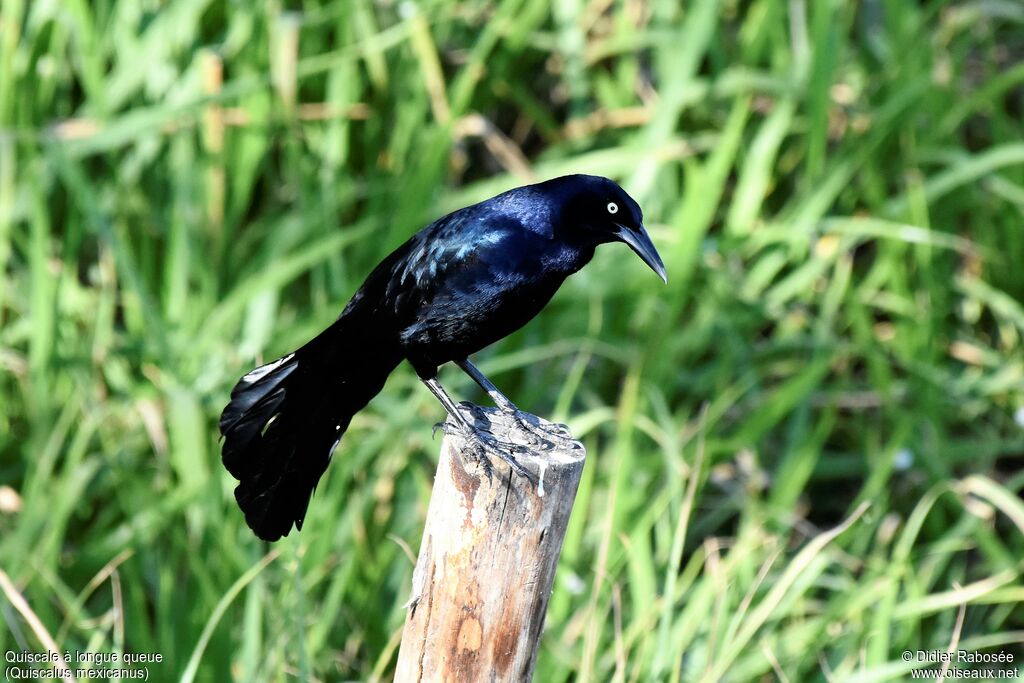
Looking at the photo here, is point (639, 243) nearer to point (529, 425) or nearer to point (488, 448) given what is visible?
point (529, 425)

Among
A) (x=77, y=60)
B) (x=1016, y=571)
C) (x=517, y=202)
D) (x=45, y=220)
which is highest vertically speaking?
(x=77, y=60)

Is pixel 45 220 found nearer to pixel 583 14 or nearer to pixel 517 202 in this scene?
pixel 517 202

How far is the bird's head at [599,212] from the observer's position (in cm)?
240

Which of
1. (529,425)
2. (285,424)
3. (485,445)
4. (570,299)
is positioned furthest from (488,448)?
(570,299)

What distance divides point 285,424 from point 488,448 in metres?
0.51

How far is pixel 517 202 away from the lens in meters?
2.42

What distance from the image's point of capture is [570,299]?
12.9 ft

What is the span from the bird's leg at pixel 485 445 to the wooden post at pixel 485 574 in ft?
0.04

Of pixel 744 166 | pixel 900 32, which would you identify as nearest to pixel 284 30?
pixel 744 166

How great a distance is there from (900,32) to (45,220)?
10.0ft

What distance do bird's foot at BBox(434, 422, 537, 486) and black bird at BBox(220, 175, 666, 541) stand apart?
0.28ft

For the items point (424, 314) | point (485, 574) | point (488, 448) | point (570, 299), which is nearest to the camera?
point (485, 574)

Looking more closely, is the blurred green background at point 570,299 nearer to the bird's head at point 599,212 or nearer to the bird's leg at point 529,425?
the bird's leg at point 529,425

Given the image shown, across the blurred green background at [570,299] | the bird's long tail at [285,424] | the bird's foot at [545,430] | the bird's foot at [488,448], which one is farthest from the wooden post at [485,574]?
the blurred green background at [570,299]
